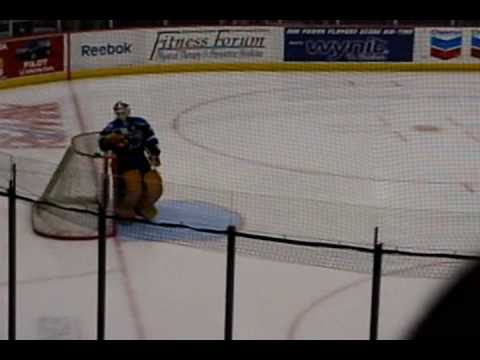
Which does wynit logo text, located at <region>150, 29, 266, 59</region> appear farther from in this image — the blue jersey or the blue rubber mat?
the blue rubber mat

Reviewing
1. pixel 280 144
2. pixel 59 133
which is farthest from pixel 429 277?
pixel 59 133

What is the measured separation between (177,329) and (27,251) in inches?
53.6

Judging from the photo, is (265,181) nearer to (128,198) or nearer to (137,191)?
(137,191)

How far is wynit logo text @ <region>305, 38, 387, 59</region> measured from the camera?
38.2 ft

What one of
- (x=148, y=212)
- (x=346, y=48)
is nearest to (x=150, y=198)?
(x=148, y=212)

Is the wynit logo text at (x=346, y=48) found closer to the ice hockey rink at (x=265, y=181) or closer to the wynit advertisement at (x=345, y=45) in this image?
the wynit advertisement at (x=345, y=45)

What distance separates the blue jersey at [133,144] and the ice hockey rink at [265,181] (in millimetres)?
576

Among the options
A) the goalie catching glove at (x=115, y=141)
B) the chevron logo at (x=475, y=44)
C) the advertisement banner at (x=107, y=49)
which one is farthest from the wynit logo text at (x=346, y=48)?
the goalie catching glove at (x=115, y=141)

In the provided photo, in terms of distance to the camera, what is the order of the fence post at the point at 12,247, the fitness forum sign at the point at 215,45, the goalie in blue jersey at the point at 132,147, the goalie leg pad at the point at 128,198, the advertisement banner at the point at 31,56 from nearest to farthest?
the fence post at the point at 12,247, the goalie leg pad at the point at 128,198, the goalie in blue jersey at the point at 132,147, the advertisement banner at the point at 31,56, the fitness forum sign at the point at 215,45

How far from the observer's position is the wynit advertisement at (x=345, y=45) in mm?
11625

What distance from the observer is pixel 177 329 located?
3.98 m

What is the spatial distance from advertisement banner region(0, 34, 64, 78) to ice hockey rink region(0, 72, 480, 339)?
240mm

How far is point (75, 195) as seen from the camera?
533 centimetres

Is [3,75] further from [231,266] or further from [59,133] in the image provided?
[231,266]
